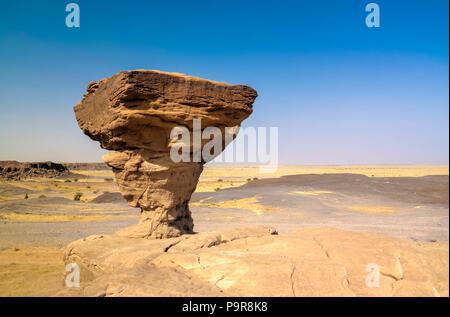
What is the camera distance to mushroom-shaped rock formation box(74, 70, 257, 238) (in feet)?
24.6

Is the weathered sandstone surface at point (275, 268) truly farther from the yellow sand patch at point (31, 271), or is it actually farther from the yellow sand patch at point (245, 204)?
the yellow sand patch at point (245, 204)

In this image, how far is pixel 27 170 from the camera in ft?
147

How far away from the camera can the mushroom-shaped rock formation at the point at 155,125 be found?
295 inches

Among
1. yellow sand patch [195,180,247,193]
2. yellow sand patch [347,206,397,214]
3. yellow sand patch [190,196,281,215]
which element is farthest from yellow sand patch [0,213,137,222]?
yellow sand patch [195,180,247,193]

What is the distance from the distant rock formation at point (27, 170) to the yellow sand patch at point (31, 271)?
2681 cm

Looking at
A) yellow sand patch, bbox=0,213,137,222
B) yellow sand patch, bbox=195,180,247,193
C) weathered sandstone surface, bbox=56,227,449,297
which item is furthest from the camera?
yellow sand patch, bbox=195,180,247,193

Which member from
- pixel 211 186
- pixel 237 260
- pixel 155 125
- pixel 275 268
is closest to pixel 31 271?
pixel 155 125

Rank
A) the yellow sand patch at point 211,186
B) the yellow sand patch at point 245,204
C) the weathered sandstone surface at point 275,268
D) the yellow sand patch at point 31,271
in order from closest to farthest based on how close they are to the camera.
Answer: the weathered sandstone surface at point 275,268 → the yellow sand patch at point 31,271 → the yellow sand patch at point 245,204 → the yellow sand patch at point 211,186

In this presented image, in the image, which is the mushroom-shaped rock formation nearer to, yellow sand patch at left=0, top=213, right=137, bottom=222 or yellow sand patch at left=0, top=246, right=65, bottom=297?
yellow sand patch at left=0, top=246, right=65, bottom=297

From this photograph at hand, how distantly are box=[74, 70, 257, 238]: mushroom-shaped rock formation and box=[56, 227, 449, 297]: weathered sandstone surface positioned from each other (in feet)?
6.11

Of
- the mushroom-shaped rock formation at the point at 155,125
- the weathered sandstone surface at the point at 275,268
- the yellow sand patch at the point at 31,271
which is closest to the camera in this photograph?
the weathered sandstone surface at the point at 275,268

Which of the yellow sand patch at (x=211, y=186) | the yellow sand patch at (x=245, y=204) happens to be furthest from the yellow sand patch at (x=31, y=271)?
the yellow sand patch at (x=211, y=186)

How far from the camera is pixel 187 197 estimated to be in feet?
31.1
